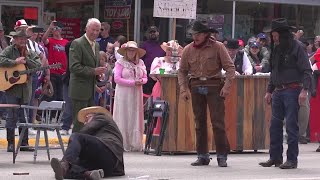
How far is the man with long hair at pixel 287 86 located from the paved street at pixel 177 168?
0.28m

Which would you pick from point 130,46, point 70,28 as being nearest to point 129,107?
point 130,46

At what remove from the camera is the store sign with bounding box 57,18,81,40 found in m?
21.6

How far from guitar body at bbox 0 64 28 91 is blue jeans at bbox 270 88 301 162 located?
390 centimetres

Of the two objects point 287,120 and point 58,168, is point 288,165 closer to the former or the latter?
point 287,120

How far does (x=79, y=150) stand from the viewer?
1107cm

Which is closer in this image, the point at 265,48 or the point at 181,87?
the point at 181,87

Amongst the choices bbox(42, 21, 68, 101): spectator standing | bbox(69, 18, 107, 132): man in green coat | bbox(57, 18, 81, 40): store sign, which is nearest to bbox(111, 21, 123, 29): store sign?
bbox(57, 18, 81, 40): store sign

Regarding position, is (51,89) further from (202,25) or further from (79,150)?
(79,150)

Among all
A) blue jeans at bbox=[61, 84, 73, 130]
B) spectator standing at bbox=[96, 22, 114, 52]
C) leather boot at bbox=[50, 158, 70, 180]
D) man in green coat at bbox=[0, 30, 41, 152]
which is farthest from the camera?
spectator standing at bbox=[96, 22, 114, 52]

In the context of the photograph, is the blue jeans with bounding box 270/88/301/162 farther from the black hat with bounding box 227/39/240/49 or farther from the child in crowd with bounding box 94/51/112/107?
the child in crowd with bounding box 94/51/112/107

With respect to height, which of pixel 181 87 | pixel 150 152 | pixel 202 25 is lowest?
pixel 150 152

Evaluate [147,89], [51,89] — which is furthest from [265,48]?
[51,89]

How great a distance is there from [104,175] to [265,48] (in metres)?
8.94

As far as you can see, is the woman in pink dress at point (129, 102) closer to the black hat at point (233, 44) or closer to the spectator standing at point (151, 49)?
the black hat at point (233, 44)
